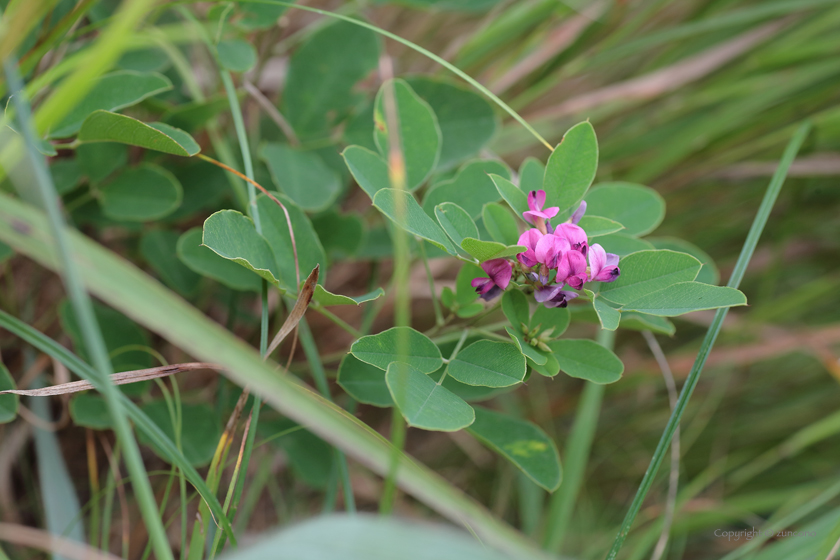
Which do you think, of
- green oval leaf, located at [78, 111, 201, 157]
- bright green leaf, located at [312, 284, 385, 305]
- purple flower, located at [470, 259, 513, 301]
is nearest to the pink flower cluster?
purple flower, located at [470, 259, 513, 301]

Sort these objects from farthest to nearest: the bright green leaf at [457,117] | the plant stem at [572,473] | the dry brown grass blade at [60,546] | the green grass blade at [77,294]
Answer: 1. the plant stem at [572,473]
2. the bright green leaf at [457,117]
3. the dry brown grass blade at [60,546]
4. the green grass blade at [77,294]

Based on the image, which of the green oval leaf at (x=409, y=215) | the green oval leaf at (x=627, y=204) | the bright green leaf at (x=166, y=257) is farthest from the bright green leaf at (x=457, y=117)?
the bright green leaf at (x=166, y=257)

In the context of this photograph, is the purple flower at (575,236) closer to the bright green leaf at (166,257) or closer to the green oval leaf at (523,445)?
the green oval leaf at (523,445)

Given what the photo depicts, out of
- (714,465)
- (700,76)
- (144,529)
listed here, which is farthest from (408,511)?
(700,76)

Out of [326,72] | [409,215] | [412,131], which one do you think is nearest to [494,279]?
[409,215]

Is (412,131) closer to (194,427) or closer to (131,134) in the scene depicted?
(131,134)

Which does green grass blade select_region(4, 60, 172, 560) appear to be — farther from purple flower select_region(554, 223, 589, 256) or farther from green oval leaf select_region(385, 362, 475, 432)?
purple flower select_region(554, 223, 589, 256)
